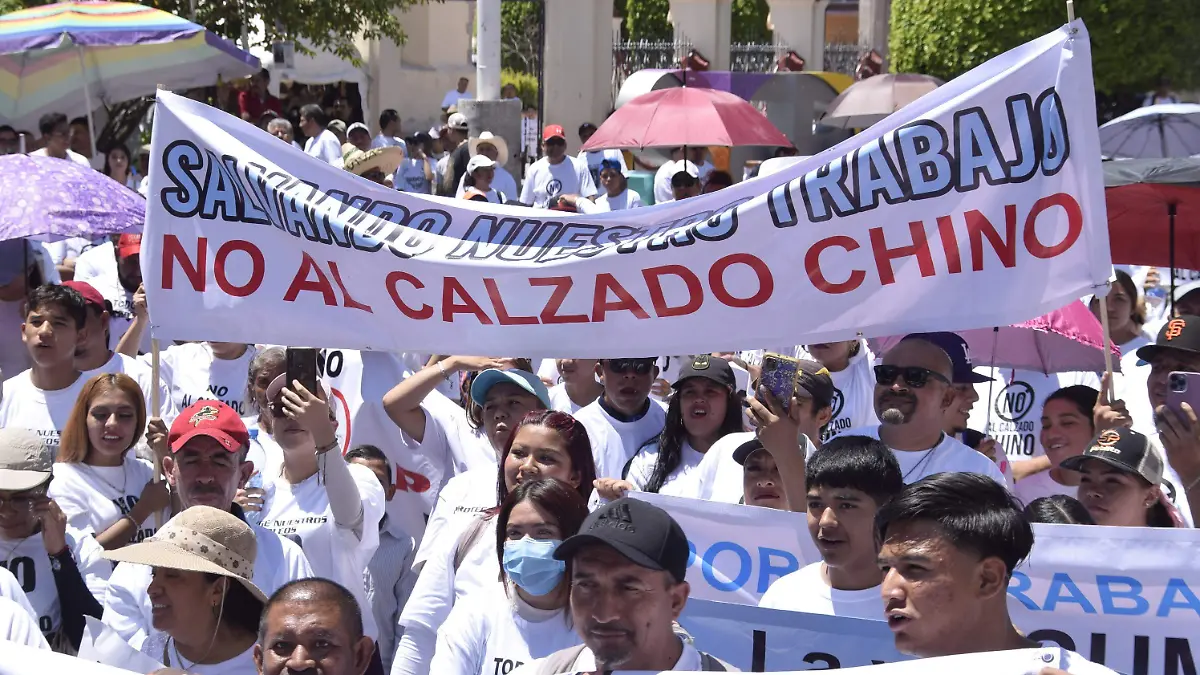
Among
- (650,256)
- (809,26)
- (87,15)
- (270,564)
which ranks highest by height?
(809,26)

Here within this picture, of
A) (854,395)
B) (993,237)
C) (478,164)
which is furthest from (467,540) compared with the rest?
(478,164)

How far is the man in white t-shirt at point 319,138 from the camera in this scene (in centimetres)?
1872

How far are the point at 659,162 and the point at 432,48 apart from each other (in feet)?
61.5

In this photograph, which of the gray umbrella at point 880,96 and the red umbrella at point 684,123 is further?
the gray umbrella at point 880,96

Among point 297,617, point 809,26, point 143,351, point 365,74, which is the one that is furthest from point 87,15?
point 809,26

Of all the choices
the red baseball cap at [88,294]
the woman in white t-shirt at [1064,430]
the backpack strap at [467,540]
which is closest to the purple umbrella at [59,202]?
the red baseball cap at [88,294]

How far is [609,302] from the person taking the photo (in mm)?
5402

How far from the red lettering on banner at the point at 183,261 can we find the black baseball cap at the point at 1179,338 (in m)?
3.52

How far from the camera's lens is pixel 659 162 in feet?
62.2

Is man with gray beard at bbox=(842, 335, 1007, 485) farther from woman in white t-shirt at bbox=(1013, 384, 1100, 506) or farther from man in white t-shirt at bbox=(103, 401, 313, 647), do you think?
man in white t-shirt at bbox=(103, 401, 313, 647)

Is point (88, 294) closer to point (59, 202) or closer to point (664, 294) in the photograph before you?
point (59, 202)

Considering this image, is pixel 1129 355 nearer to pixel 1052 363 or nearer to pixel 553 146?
pixel 1052 363

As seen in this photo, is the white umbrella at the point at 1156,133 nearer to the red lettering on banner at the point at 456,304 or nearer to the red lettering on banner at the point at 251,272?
the red lettering on banner at the point at 456,304

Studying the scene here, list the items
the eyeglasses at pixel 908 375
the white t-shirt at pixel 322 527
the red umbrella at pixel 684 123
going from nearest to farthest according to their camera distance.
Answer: the eyeglasses at pixel 908 375 < the white t-shirt at pixel 322 527 < the red umbrella at pixel 684 123
